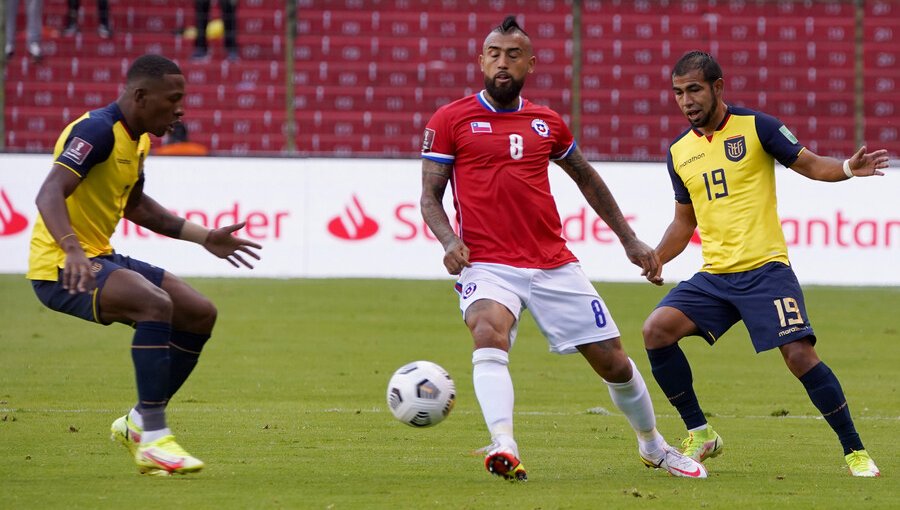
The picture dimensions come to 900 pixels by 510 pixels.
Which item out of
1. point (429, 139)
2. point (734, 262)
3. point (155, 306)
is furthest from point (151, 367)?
point (734, 262)

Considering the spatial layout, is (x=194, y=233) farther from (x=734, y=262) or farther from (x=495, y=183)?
(x=734, y=262)

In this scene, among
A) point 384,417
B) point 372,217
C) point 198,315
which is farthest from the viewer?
point 372,217

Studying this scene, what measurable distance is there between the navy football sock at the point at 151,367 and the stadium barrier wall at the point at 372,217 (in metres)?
9.91

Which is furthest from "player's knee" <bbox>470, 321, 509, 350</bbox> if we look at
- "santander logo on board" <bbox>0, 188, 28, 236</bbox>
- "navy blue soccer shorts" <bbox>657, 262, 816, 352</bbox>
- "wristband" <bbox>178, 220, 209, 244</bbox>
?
"santander logo on board" <bbox>0, 188, 28, 236</bbox>

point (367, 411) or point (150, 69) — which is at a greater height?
point (150, 69)

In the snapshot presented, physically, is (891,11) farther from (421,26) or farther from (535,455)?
(535,455)

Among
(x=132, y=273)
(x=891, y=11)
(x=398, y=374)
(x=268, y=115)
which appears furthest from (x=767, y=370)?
(x=891, y=11)

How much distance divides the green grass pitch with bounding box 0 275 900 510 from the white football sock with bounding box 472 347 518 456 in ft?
1.13

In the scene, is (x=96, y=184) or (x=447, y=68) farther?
(x=447, y=68)

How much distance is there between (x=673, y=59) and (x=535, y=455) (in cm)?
1756

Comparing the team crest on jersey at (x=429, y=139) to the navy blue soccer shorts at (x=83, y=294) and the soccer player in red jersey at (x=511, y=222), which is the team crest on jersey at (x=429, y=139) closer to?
the soccer player in red jersey at (x=511, y=222)

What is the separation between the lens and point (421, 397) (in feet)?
22.4

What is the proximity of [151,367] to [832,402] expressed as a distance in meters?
3.53

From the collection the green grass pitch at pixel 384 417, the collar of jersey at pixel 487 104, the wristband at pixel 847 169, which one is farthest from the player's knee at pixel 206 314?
the wristband at pixel 847 169
